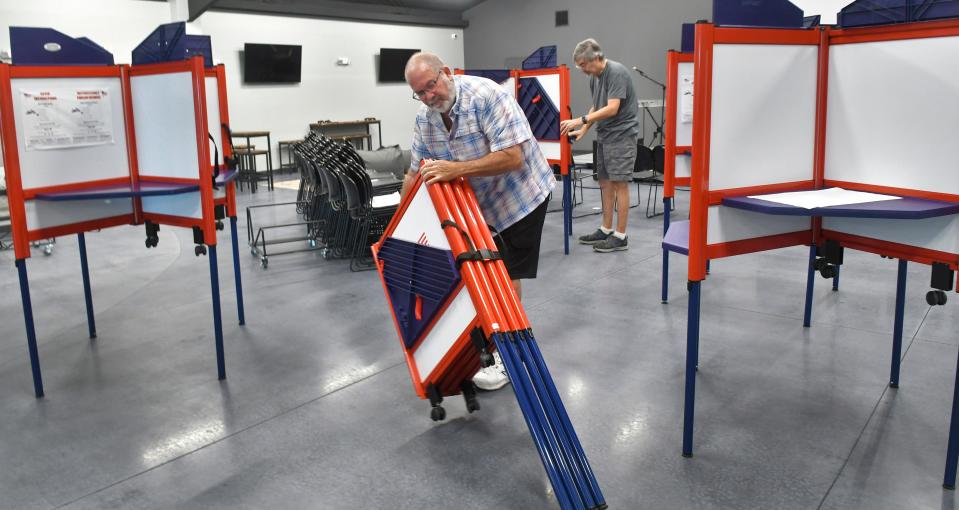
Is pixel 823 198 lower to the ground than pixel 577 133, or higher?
lower

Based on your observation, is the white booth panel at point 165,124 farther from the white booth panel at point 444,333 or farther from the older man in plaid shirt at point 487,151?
the white booth panel at point 444,333

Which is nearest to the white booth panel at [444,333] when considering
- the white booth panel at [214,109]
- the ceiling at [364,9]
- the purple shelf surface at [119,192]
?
the purple shelf surface at [119,192]

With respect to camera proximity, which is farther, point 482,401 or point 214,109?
point 214,109

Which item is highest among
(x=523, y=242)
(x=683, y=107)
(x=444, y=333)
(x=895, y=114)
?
(x=683, y=107)

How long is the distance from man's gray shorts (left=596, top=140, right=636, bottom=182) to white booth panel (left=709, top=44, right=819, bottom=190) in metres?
2.83

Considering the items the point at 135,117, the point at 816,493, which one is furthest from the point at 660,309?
the point at 135,117

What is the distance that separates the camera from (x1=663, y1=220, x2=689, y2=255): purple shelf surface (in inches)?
96.4

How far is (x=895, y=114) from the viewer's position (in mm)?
2299

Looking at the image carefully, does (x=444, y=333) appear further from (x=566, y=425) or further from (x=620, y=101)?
(x=620, y=101)

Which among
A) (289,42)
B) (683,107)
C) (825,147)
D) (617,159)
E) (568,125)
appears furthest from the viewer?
(289,42)

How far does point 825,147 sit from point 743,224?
48 centimetres

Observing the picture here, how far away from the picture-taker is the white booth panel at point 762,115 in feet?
7.38

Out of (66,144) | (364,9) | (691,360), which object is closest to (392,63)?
(364,9)

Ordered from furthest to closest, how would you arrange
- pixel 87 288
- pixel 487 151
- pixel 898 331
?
pixel 87 288, pixel 898 331, pixel 487 151
